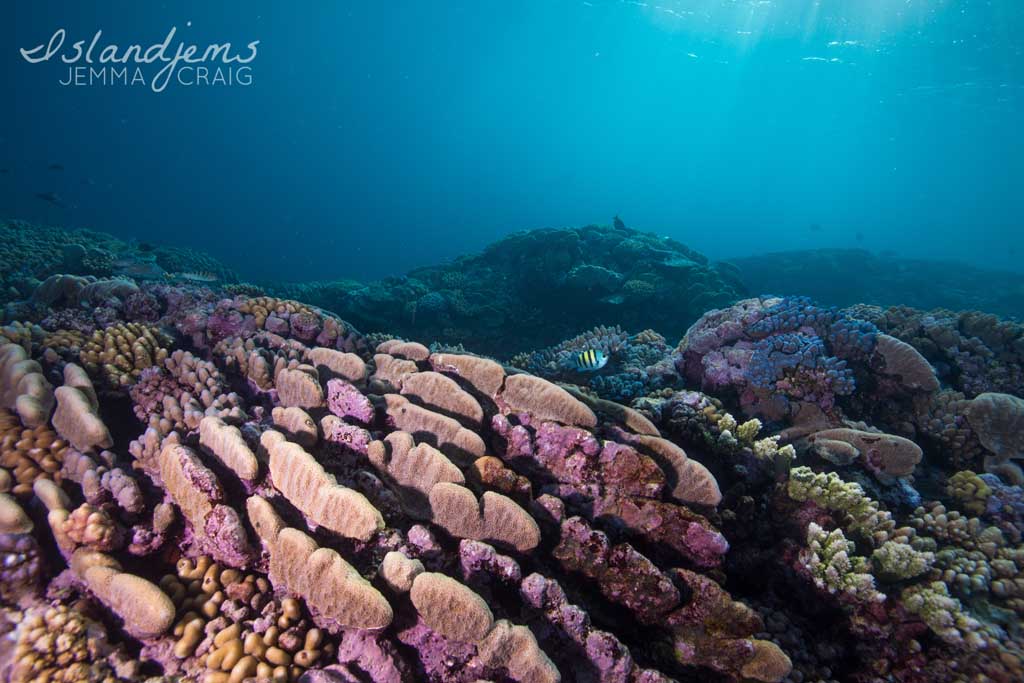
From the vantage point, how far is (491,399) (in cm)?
437

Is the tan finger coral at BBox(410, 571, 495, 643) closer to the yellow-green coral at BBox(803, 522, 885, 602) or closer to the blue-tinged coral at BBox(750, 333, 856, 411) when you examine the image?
the yellow-green coral at BBox(803, 522, 885, 602)

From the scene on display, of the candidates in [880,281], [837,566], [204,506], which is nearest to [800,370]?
[837,566]

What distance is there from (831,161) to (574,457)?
177m

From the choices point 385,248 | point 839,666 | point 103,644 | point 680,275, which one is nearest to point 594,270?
point 680,275

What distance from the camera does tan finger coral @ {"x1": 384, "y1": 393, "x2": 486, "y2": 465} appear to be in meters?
3.59

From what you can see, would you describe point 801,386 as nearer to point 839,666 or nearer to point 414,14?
point 839,666

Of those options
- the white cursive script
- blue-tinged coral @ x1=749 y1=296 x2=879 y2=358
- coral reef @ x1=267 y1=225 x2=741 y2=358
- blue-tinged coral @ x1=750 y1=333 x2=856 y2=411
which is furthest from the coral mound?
the white cursive script

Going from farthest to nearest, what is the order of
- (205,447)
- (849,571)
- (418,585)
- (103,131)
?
(103,131) → (849,571) → (205,447) → (418,585)

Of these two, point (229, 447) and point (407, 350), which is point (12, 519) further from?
point (407, 350)

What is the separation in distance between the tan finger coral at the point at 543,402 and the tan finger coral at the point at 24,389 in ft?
12.6

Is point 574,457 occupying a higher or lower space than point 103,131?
lower

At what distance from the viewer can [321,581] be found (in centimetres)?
242

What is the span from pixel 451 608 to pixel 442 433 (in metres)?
1.51

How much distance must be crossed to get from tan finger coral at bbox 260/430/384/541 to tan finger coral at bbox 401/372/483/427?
1339 mm
